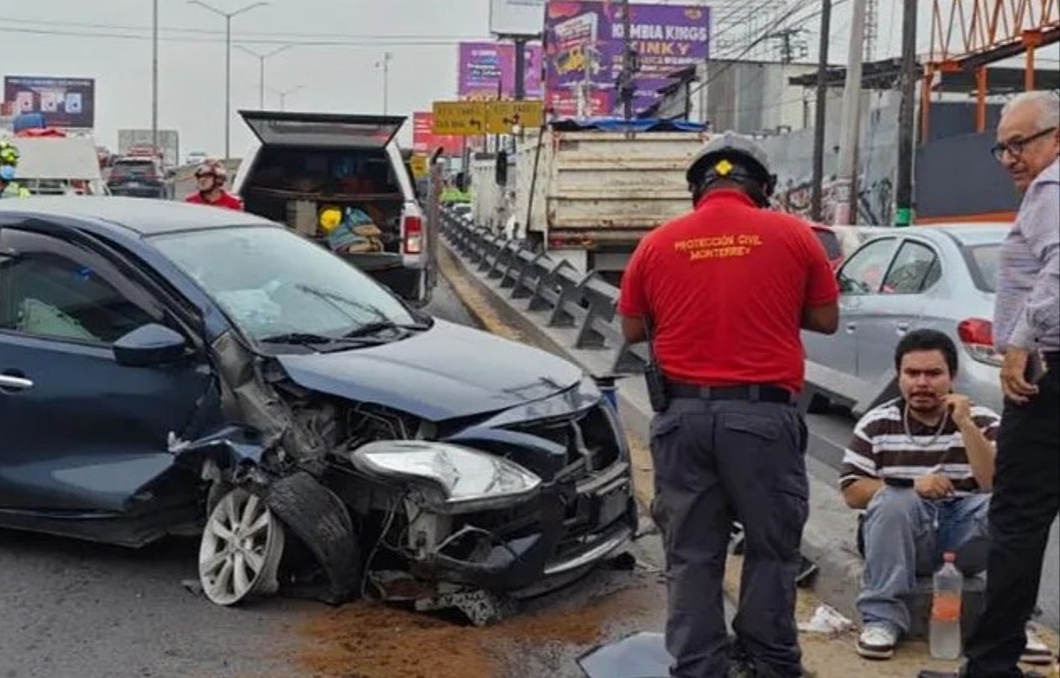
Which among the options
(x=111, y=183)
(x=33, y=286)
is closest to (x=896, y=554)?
(x=33, y=286)

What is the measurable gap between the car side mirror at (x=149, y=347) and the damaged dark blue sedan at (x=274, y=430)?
0.01 metres

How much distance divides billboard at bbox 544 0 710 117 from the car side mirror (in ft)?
167

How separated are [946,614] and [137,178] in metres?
41.9

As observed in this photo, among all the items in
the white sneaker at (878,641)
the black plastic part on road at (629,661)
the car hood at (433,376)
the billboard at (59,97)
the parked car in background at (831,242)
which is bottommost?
the white sneaker at (878,641)

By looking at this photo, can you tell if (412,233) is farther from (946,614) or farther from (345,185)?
(946,614)

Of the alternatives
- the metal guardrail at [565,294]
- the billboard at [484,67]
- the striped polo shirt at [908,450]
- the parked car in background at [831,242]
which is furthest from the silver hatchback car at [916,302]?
the billboard at [484,67]

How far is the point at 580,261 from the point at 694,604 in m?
14.0

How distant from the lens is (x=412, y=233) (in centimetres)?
1377

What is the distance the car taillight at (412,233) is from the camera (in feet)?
45.1

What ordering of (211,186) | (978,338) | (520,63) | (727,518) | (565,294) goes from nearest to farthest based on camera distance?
1. (727,518)
2. (978,338)
3. (211,186)
4. (565,294)
5. (520,63)

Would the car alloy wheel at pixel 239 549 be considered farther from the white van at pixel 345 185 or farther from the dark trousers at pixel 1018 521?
the white van at pixel 345 185

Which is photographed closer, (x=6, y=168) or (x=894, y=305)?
(x=894, y=305)

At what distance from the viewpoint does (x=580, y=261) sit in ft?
59.0

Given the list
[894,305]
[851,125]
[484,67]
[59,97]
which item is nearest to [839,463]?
[894,305]
